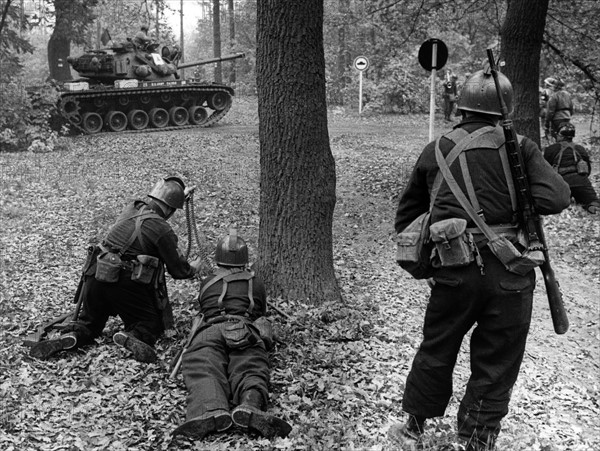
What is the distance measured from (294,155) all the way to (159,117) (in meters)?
15.0

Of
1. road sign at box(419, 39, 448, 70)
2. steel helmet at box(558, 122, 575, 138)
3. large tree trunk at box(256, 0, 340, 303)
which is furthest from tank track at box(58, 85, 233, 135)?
large tree trunk at box(256, 0, 340, 303)

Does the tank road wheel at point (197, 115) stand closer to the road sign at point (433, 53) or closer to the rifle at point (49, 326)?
the road sign at point (433, 53)

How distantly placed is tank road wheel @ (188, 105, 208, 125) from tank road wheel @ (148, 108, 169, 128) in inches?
36.6

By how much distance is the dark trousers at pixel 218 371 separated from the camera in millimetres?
4629

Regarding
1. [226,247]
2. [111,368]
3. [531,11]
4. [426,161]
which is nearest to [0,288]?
[111,368]

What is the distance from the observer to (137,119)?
66.6 ft

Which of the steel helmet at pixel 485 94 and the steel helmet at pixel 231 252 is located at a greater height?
the steel helmet at pixel 485 94

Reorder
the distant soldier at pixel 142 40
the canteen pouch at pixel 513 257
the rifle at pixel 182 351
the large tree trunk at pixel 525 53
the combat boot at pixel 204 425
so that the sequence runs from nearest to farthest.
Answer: the canteen pouch at pixel 513 257 < the combat boot at pixel 204 425 < the rifle at pixel 182 351 < the large tree trunk at pixel 525 53 < the distant soldier at pixel 142 40

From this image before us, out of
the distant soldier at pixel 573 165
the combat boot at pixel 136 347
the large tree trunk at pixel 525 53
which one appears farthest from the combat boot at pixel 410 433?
the distant soldier at pixel 573 165

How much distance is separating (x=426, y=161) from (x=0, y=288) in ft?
17.9

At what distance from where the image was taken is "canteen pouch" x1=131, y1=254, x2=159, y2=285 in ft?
19.3

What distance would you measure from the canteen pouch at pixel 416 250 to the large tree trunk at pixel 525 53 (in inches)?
316

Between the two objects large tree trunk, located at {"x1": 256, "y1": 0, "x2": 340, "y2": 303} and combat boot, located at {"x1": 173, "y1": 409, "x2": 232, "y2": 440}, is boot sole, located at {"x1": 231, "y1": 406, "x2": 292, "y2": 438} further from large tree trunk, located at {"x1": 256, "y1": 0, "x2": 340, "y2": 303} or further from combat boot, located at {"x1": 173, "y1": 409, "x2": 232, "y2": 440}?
large tree trunk, located at {"x1": 256, "y1": 0, "x2": 340, "y2": 303}

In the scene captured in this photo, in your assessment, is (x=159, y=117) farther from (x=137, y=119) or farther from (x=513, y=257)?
(x=513, y=257)
